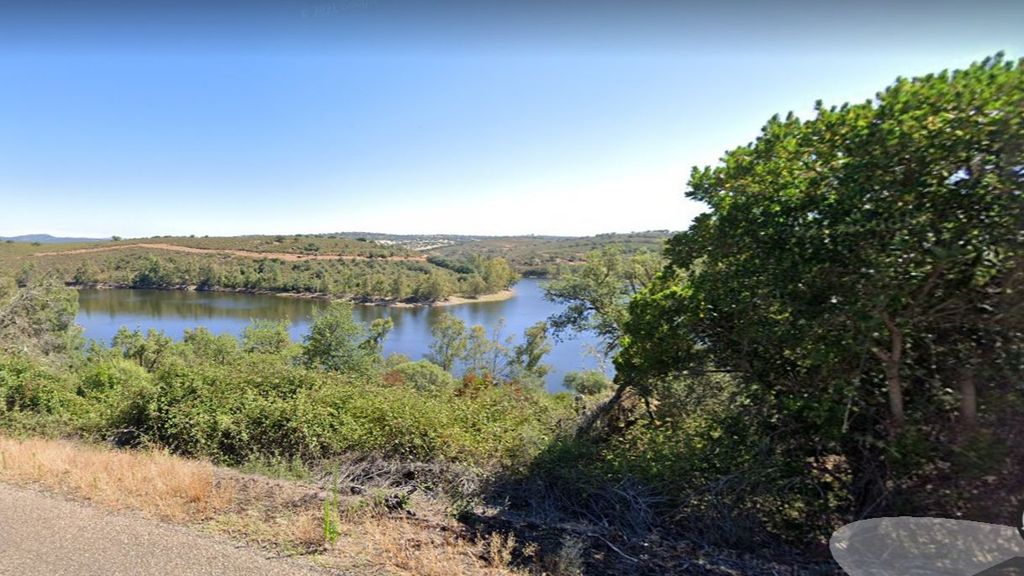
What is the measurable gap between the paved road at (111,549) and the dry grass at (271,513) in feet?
0.54

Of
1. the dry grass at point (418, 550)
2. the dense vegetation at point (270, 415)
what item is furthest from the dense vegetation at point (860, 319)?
the dry grass at point (418, 550)

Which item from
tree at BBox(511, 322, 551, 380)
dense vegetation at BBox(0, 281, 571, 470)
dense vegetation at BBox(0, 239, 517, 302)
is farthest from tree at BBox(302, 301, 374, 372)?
dense vegetation at BBox(0, 239, 517, 302)

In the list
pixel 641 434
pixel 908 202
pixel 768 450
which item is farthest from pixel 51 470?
pixel 908 202

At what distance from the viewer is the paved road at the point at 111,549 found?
2.91m

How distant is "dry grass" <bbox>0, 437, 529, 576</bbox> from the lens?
319cm

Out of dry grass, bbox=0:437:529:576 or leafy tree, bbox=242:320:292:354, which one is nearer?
dry grass, bbox=0:437:529:576

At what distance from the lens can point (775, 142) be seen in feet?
14.9

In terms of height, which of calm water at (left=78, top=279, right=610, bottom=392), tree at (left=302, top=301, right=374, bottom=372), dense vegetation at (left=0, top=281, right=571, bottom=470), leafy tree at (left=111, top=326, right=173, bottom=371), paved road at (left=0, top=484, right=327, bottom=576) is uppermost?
paved road at (left=0, top=484, right=327, bottom=576)

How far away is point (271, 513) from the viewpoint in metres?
3.81

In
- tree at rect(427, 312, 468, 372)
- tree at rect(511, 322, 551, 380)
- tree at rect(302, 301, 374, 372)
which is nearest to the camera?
tree at rect(302, 301, 374, 372)

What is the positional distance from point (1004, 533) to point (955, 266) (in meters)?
2.02

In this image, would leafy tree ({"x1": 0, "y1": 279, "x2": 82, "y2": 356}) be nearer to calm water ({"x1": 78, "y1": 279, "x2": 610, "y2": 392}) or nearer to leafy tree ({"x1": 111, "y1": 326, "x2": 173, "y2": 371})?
leafy tree ({"x1": 111, "y1": 326, "x2": 173, "y2": 371})

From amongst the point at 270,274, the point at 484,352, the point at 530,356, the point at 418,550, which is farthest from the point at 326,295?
the point at 418,550

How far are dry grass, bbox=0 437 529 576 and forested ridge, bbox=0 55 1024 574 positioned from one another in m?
0.42
